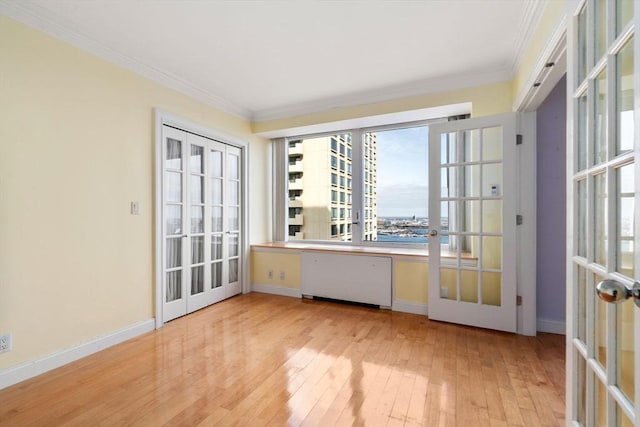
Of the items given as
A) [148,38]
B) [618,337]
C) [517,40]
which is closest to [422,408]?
[618,337]

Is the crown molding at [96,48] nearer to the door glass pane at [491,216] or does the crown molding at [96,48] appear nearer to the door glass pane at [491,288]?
the door glass pane at [491,216]

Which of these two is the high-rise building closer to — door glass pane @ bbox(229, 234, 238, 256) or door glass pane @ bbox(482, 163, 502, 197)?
door glass pane @ bbox(229, 234, 238, 256)

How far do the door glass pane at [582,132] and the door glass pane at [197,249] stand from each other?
11.3ft

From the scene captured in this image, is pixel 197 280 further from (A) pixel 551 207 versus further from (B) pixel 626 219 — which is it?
(A) pixel 551 207

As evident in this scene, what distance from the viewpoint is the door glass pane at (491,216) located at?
112 inches

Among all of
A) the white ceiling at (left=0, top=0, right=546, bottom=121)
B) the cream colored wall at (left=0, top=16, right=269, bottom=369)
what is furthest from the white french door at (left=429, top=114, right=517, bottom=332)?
the cream colored wall at (left=0, top=16, right=269, bottom=369)

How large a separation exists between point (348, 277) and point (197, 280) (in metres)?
1.84

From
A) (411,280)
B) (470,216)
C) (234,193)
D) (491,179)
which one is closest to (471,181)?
(491,179)

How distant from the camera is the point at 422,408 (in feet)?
5.70

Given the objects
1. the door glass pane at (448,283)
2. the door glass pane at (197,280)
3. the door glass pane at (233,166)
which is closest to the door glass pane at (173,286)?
the door glass pane at (197,280)

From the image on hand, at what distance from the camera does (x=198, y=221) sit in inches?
139

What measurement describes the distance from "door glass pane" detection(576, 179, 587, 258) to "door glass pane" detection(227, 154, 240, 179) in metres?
3.64

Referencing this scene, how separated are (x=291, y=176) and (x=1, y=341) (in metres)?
Answer: 3.52

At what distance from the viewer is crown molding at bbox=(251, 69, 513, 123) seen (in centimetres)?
303
